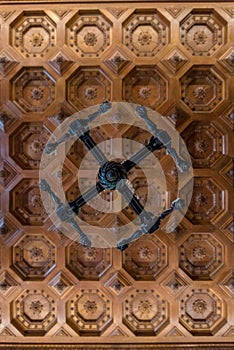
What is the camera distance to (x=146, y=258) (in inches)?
314

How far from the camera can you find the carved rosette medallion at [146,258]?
7906mm

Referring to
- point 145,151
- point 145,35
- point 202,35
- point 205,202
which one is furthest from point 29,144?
point 145,151

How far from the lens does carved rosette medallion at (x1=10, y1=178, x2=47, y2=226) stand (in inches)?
313

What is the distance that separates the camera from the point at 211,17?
25.0ft

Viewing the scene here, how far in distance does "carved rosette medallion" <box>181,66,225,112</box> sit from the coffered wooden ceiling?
2 cm

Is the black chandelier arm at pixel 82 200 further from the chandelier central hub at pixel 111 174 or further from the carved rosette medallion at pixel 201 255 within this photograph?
the carved rosette medallion at pixel 201 255

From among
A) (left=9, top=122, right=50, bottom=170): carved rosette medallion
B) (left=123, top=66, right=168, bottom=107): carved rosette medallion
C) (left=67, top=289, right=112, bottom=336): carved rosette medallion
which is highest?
(left=9, top=122, right=50, bottom=170): carved rosette medallion

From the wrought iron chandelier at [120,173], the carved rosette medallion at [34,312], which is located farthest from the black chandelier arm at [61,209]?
the carved rosette medallion at [34,312]

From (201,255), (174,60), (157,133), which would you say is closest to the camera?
(157,133)

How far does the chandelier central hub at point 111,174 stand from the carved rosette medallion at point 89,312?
163 inches

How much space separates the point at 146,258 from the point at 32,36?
4.87 metres

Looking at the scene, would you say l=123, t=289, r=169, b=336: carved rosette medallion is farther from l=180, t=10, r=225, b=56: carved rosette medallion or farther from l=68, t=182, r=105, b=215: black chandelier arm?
l=180, t=10, r=225, b=56: carved rosette medallion

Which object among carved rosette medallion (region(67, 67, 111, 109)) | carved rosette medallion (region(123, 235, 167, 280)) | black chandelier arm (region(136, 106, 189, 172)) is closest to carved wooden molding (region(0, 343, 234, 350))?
carved rosette medallion (region(123, 235, 167, 280))

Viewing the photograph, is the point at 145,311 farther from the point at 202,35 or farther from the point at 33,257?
the point at 202,35
